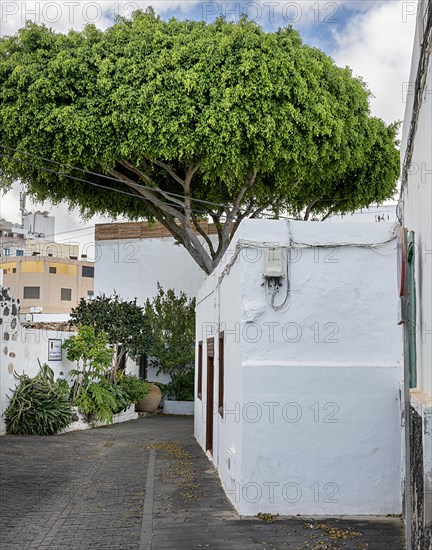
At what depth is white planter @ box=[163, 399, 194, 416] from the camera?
82.9 feet

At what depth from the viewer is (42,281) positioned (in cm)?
5762

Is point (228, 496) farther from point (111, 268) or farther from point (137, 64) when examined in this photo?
point (111, 268)

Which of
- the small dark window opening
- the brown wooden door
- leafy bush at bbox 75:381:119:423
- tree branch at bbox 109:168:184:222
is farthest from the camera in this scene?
the small dark window opening

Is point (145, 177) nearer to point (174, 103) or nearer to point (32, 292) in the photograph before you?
point (174, 103)

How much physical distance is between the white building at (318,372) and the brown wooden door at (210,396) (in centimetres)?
407

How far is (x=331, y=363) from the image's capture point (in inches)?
343

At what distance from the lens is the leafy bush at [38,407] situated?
17.1 meters

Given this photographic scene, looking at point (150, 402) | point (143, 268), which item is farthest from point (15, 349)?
point (143, 268)

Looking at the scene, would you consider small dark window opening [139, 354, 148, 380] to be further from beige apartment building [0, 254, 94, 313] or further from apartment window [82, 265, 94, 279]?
apartment window [82, 265, 94, 279]

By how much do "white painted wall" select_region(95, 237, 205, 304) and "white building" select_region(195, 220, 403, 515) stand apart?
64.9 feet

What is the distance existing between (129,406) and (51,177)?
7.39 meters

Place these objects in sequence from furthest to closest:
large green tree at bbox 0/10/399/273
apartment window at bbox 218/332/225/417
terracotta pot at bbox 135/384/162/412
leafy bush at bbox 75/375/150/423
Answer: terracotta pot at bbox 135/384/162/412 < leafy bush at bbox 75/375/150/423 < large green tree at bbox 0/10/399/273 < apartment window at bbox 218/332/225/417

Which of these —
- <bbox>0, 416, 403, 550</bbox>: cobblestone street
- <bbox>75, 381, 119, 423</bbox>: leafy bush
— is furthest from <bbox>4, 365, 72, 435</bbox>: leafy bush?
<bbox>0, 416, 403, 550</bbox>: cobblestone street

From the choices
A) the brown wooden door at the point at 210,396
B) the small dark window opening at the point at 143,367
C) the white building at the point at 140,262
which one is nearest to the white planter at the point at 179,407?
the small dark window opening at the point at 143,367
